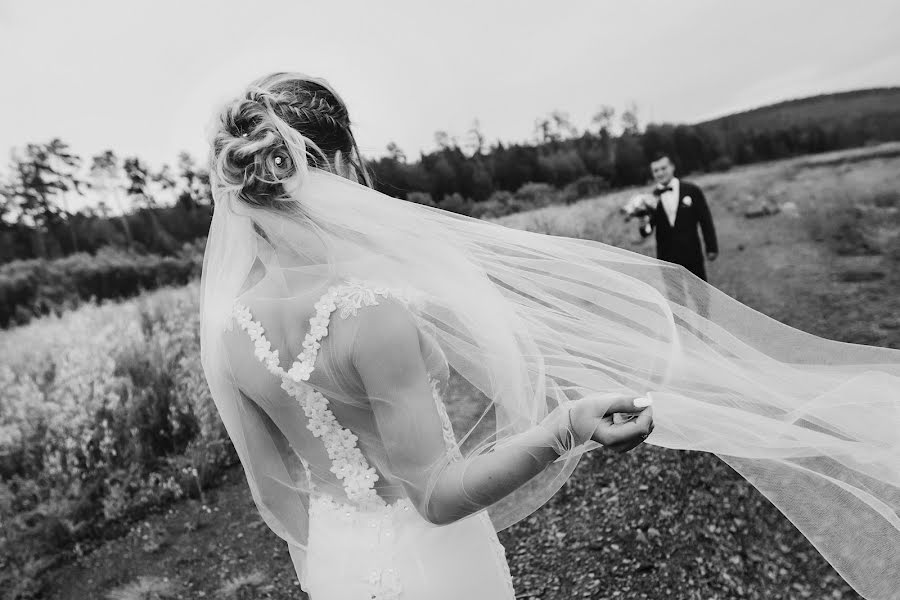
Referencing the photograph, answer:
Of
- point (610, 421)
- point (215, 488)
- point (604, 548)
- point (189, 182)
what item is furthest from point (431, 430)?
point (189, 182)

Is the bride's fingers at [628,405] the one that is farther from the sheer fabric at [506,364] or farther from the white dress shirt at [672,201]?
the white dress shirt at [672,201]

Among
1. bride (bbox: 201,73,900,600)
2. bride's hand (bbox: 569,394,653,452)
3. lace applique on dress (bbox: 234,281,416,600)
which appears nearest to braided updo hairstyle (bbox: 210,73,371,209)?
bride (bbox: 201,73,900,600)

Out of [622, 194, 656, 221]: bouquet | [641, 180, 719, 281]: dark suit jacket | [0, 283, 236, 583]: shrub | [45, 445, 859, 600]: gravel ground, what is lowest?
[45, 445, 859, 600]: gravel ground

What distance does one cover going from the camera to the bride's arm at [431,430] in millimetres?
1069

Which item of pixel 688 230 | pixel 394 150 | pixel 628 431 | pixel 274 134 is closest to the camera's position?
pixel 628 431

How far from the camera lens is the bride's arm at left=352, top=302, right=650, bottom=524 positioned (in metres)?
1.07

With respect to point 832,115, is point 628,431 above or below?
below

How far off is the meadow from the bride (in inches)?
73.9

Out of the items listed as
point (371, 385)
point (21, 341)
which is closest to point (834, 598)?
point (371, 385)

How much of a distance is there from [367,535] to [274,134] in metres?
0.92

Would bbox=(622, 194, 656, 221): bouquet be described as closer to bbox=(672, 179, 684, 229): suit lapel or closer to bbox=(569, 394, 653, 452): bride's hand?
bbox=(672, 179, 684, 229): suit lapel

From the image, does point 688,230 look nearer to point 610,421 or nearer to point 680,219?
point 680,219

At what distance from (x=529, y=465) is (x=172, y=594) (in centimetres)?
398

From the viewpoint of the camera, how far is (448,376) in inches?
50.5
